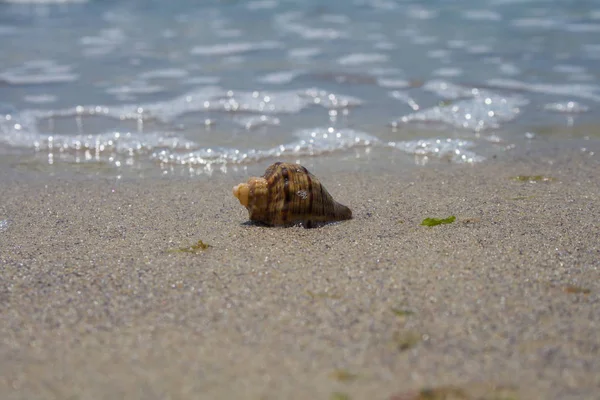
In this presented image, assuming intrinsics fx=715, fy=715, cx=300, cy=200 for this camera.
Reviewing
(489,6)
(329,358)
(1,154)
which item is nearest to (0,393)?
(329,358)

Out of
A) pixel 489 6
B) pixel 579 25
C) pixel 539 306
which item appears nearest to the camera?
pixel 539 306

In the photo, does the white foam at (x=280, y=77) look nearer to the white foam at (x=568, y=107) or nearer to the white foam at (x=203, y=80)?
the white foam at (x=203, y=80)

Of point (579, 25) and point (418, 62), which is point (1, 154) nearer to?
point (418, 62)

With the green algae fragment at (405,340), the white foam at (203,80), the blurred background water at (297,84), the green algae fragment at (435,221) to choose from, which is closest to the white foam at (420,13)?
the blurred background water at (297,84)

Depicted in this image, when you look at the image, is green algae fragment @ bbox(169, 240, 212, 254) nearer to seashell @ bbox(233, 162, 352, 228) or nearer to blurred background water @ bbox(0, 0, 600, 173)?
seashell @ bbox(233, 162, 352, 228)

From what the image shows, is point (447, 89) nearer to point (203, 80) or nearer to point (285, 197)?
point (203, 80)

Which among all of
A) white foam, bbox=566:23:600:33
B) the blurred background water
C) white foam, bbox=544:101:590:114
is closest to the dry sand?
the blurred background water
